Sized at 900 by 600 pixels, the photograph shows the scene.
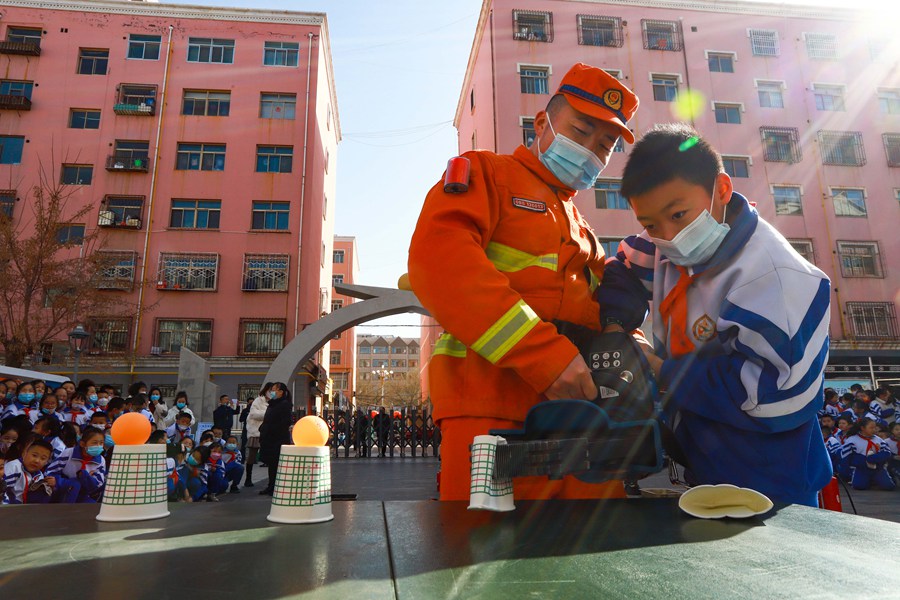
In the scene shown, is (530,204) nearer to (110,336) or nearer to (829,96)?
(110,336)

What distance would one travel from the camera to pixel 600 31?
22.9 metres

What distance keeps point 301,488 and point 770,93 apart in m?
27.2

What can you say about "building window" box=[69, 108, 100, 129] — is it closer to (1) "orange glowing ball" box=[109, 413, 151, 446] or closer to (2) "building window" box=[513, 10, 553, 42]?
(2) "building window" box=[513, 10, 553, 42]

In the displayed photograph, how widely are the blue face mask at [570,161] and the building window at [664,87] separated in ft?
74.7

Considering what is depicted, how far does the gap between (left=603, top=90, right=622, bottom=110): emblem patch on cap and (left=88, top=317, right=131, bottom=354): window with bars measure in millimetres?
21099

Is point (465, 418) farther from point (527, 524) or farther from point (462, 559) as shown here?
point (462, 559)

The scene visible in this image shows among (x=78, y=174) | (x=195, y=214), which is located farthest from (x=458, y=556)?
(x=78, y=174)

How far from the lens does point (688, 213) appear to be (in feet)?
6.17

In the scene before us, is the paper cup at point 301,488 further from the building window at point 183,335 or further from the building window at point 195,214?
the building window at point 195,214

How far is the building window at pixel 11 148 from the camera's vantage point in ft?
69.4

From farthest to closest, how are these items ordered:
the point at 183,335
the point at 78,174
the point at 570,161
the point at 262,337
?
1. the point at 78,174
2. the point at 262,337
3. the point at 183,335
4. the point at 570,161

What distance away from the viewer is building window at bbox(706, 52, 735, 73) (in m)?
23.0

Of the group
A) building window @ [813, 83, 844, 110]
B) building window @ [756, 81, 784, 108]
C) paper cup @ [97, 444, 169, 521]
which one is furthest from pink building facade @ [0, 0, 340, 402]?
building window @ [813, 83, 844, 110]

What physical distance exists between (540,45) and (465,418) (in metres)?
23.5
